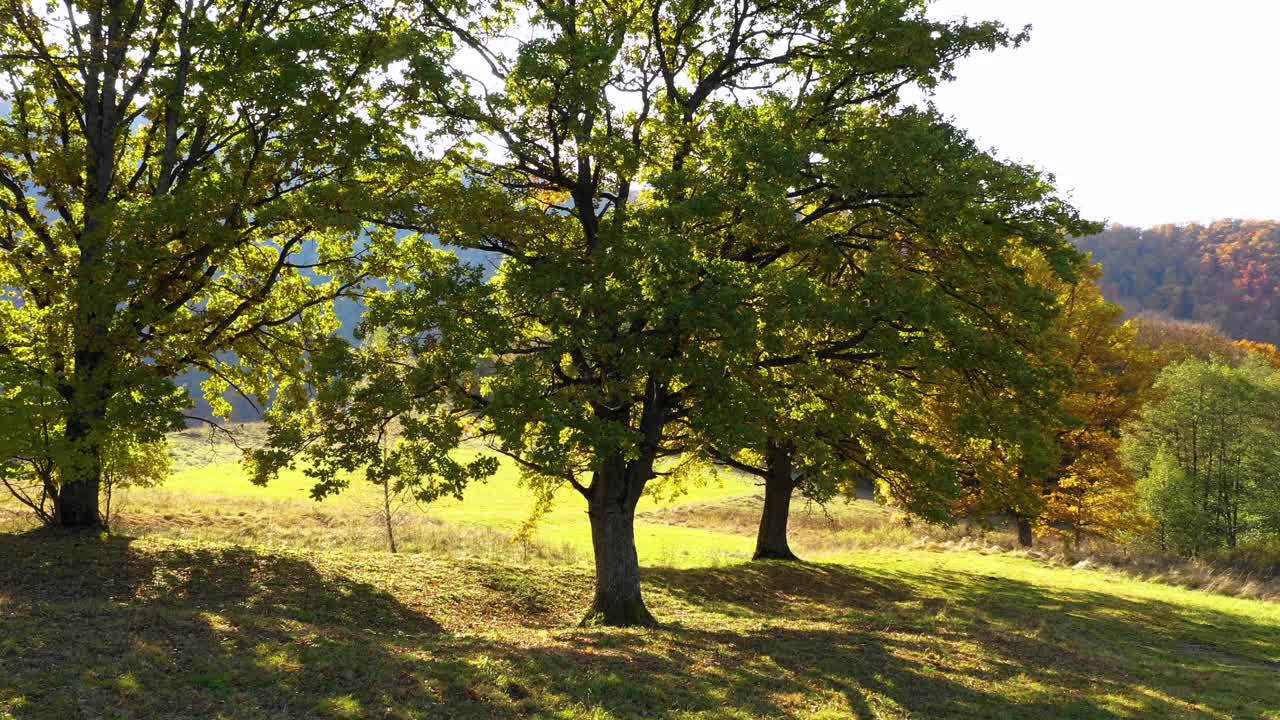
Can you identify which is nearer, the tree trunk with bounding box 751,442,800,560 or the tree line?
the tree line

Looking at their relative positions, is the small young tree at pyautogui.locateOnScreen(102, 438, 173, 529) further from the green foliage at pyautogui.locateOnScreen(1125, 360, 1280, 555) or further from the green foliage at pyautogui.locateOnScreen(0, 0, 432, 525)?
the green foliage at pyautogui.locateOnScreen(1125, 360, 1280, 555)

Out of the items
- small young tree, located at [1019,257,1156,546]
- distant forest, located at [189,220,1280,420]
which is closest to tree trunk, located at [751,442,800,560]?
small young tree, located at [1019,257,1156,546]

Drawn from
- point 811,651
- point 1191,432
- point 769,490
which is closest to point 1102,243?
point 1191,432

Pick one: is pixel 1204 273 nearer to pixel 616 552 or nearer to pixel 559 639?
pixel 616 552

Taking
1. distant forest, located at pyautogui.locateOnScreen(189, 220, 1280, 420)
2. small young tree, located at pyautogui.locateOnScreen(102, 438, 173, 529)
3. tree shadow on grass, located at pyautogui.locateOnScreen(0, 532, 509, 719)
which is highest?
distant forest, located at pyautogui.locateOnScreen(189, 220, 1280, 420)

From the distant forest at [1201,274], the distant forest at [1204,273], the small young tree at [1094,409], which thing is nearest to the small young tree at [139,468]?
the small young tree at [1094,409]

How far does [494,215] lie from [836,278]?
6957mm

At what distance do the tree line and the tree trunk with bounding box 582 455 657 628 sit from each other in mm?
64

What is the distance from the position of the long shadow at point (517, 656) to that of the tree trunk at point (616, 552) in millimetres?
1253

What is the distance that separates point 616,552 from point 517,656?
5.18 metres

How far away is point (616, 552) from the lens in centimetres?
1552

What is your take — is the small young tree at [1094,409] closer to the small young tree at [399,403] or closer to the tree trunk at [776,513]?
the tree trunk at [776,513]

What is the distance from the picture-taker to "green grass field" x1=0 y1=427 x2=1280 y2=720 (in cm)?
855

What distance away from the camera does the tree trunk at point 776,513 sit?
90.9 ft
